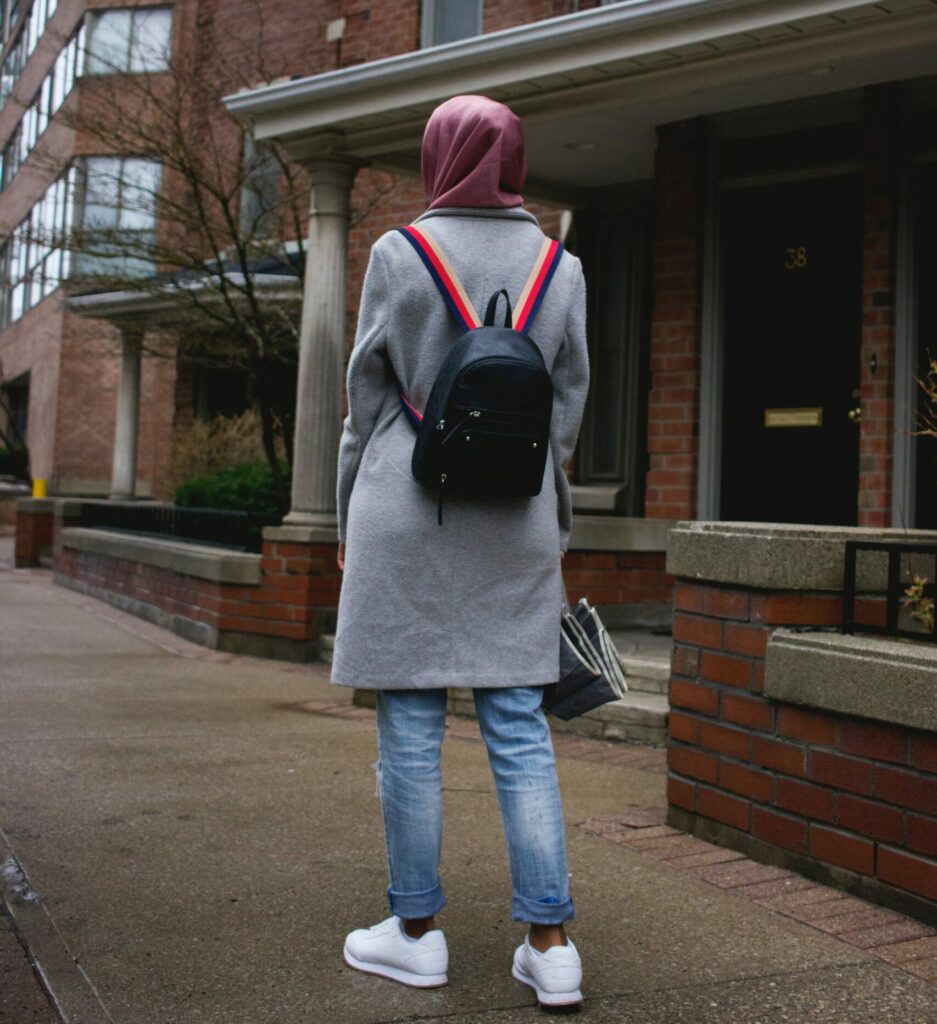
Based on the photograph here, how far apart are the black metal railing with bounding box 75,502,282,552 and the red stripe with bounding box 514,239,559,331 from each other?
6.15 meters

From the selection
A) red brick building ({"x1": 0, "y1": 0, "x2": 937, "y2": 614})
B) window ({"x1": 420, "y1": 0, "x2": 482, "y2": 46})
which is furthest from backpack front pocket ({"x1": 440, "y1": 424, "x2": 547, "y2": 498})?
window ({"x1": 420, "y1": 0, "x2": 482, "y2": 46})

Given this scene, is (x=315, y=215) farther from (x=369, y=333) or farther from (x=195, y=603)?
(x=369, y=333)

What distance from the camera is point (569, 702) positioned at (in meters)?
3.01

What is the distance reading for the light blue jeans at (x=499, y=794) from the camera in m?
2.79

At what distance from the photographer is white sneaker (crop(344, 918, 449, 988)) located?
2.86 m

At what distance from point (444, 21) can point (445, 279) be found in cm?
952

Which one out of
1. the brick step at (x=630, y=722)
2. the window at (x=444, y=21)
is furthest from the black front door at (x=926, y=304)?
the window at (x=444, y=21)

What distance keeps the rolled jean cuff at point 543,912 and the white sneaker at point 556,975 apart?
0.20ft

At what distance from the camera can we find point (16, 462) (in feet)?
88.4

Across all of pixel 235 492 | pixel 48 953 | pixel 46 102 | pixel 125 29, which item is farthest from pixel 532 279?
pixel 46 102

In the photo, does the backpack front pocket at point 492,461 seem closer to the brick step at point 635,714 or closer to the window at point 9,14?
the brick step at point 635,714

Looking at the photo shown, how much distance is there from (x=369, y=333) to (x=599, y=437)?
6521 millimetres

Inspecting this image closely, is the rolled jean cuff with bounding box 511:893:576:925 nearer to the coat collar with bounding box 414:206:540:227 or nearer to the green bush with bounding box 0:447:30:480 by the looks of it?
the coat collar with bounding box 414:206:540:227

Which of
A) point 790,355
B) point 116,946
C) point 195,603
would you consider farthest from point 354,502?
point 195,603
